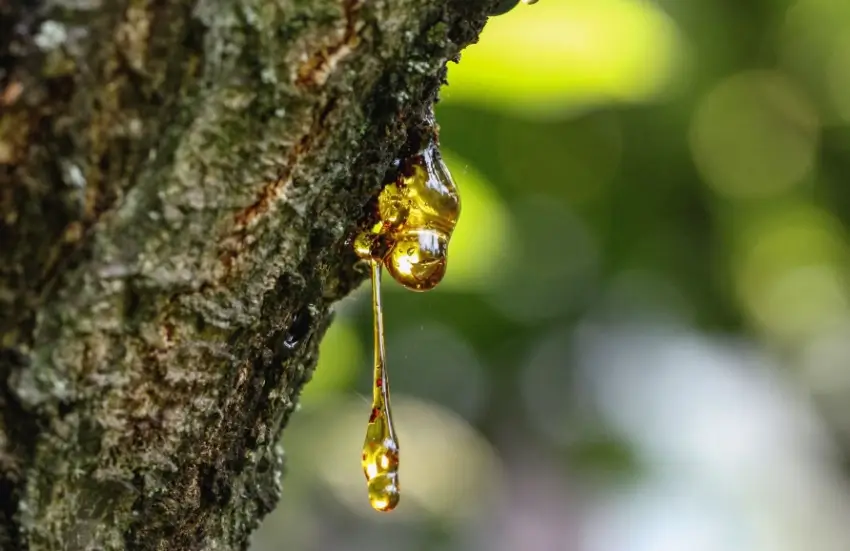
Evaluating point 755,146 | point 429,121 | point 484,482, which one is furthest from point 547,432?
point 429,121

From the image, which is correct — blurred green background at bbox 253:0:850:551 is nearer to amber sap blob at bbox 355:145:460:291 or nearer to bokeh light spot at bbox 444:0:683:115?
bokeh light spot at bbox 444:0:683:115

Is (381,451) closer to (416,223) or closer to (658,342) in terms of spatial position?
(416,223)

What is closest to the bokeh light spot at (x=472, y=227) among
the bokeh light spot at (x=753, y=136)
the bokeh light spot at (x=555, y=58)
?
the bokeh light spot at (x=555, y=58)

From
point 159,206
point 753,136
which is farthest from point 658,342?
point 159,206

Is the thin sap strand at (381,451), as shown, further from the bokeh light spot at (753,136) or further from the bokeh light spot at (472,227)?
the bokeh light spot at (753,136)

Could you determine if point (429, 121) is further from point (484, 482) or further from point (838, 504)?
point (838, 504)

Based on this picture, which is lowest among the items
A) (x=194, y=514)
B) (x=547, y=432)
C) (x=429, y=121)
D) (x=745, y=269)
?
(x=194, y=514)

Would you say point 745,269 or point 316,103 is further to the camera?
point 745,269
